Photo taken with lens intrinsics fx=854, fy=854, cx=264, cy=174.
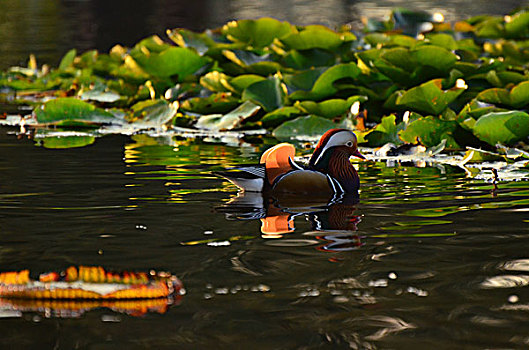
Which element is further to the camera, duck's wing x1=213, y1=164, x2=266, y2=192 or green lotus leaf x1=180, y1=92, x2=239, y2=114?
green lotus leaf x1=180, y1=92, x2=239, y2=114

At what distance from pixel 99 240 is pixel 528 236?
2022mm

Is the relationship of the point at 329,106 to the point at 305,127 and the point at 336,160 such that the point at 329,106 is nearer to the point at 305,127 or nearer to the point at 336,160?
the point at 305,127

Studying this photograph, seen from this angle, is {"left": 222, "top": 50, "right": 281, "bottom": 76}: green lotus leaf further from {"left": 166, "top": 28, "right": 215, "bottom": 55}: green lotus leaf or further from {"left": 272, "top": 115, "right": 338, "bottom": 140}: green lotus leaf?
{"left": 272, "top": 115, "right": 338, "bottom": 140}: green lotus leaf

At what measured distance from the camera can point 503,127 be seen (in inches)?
241

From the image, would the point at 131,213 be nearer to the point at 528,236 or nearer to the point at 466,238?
the point at 466,238

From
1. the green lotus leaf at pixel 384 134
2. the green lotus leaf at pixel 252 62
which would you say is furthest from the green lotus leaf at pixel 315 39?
the green lotus leaf at pixel 384 134

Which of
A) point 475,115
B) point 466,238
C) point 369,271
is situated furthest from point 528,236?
point 475,115

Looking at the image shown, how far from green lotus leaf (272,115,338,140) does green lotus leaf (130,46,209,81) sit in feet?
6.77

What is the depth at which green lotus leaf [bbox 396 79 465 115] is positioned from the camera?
6.46m

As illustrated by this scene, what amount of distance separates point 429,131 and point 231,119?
2361mm

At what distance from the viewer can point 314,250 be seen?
3.82 metres

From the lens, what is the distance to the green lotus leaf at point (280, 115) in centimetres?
768

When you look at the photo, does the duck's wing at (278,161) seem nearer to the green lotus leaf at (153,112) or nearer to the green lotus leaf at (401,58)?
the green lotus leaf at (401,58)

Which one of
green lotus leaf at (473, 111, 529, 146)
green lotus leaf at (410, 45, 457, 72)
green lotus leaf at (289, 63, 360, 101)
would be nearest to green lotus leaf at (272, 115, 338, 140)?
green lotus leaf at (289, 63, 360, 101)
